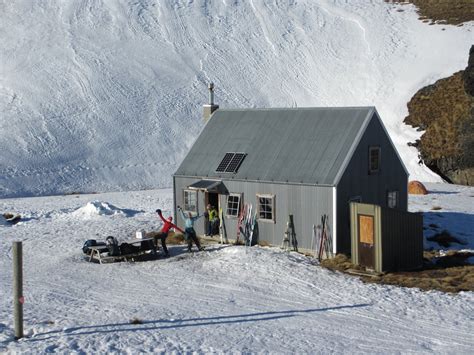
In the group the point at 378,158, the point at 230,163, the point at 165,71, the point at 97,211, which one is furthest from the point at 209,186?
the point at 165,71

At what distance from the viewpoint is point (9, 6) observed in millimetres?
74562

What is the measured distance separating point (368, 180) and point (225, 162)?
5569mm

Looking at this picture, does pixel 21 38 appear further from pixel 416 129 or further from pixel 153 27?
pixel 416 129

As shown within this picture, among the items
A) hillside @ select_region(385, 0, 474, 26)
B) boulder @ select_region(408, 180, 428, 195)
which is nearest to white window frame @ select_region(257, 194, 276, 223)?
boulder @ select_region(408, 180, 428, 195)

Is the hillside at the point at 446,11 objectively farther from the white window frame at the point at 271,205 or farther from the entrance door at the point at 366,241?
the entrance door at the point at 366,241

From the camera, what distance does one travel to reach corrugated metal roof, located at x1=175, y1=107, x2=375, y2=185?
2527cm

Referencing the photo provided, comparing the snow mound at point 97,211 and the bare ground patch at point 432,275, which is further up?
the snow mound at point 97,211

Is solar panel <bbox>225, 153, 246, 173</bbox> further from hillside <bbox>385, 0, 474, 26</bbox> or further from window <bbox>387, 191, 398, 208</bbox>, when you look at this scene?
hillside <bbox>385, 0, 474, 26</bbox>

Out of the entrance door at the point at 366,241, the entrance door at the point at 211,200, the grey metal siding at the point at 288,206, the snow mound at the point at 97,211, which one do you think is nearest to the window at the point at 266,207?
the grey metal siding at the point at 288,206

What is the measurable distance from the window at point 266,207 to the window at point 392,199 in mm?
5224

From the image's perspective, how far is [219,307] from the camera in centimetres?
1823

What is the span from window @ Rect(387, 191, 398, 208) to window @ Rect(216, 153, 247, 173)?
19.7 feet

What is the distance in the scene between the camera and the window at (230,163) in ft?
88.9

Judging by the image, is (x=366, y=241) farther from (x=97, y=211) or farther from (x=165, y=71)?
(x=165, y=71)
